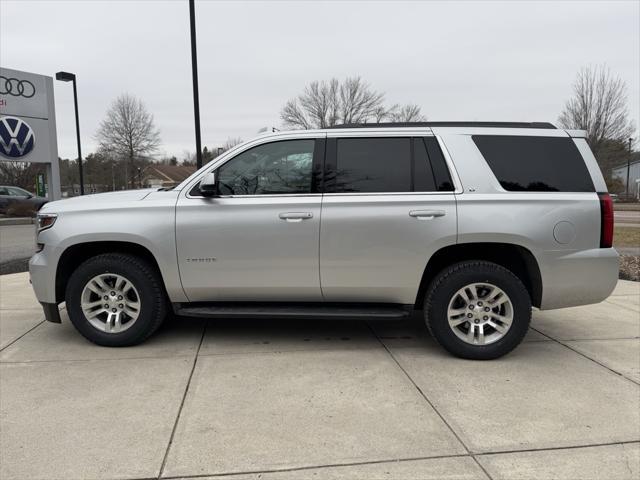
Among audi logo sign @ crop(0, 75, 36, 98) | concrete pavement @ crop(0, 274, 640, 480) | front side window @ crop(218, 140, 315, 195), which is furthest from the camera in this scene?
audi logo sign @ crop(0, 75, 36, 98)

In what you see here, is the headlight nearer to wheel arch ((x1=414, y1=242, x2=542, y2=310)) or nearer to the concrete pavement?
the concrete pavement

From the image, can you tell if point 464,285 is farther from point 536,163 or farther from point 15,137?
point 15,137

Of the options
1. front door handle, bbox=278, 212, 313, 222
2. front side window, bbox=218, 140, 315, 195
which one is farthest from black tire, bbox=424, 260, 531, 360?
front side window, bbox=218, 140, 315, 195

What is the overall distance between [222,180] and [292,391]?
1.89 m

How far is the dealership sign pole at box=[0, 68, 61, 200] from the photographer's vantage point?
12.4 meters

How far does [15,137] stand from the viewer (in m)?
12.5

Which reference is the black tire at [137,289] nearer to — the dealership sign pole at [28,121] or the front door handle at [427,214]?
the front door handle at [427,214]

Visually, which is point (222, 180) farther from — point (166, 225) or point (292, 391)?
point (292, 391)

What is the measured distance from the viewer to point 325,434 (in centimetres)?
299

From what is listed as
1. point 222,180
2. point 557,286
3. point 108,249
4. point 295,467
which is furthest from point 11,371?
point 557,286

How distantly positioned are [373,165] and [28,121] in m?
12.0

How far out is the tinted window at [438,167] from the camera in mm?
4113

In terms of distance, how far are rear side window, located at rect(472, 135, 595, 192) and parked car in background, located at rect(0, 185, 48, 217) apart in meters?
23.0

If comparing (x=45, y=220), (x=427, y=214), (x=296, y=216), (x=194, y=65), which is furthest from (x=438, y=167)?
(x=194, y=65)
